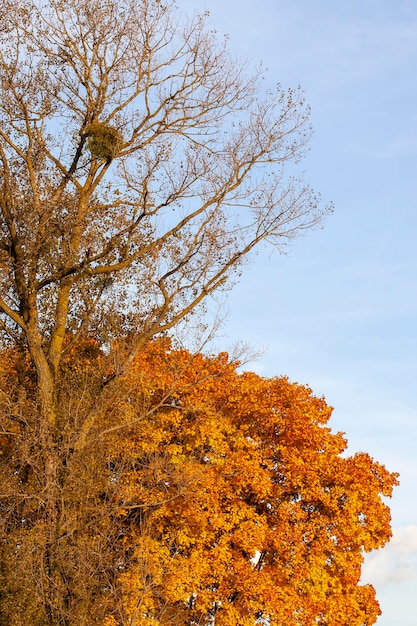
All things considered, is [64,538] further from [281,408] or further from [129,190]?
[281,408]

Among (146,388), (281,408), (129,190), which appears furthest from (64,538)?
(281,408)

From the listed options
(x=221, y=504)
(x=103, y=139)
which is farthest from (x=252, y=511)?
(x=103, y=139)

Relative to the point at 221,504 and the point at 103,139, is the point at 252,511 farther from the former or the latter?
the point at 103,139

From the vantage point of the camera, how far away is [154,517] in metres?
33.4

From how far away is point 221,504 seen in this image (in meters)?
35.3

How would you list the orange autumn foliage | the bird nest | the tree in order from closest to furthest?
the tree
the bird nest
the orange autumn foliage

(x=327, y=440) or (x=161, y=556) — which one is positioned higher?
(x=327, y=440)

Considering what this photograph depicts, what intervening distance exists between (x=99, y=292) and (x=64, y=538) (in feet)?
25.2

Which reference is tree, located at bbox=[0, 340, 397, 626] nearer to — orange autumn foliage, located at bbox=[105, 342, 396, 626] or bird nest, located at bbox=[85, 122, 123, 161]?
orange autumn foliage, located at bbox=[105, 342, 396, 626]

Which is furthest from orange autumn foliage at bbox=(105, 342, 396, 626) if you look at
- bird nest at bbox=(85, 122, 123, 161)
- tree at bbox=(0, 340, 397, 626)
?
bird nest at bbox=(85, 122, 123, 161)

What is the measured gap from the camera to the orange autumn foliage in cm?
3253

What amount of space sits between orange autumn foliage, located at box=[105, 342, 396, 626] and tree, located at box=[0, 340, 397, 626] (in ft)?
0.19

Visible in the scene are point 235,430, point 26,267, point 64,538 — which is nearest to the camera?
point 64,538

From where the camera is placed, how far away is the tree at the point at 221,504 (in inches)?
1063
